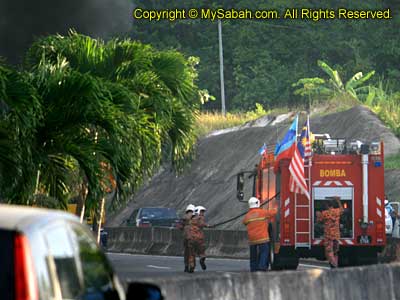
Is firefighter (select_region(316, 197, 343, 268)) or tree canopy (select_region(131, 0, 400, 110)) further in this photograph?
tree canopy (select_region(131, 0, 400, 110))

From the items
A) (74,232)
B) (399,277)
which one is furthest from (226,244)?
(74,232)

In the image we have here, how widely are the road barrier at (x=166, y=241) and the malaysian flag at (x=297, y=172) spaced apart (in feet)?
34.0

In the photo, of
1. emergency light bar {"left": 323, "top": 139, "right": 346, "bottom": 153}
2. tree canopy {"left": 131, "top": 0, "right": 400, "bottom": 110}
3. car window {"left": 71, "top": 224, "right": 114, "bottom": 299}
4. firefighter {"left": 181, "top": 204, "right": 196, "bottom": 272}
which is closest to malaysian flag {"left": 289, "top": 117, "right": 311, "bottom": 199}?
emergency light bar {"left": 323, "top": 139, "right": 346, "bottom": 153}

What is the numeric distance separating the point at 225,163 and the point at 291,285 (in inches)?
2209

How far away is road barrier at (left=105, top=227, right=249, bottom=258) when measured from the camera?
41219 mm

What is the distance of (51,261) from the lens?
534cm

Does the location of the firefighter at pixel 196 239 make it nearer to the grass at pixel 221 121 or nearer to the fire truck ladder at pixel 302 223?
the fire truck ladder at pixel 302 223

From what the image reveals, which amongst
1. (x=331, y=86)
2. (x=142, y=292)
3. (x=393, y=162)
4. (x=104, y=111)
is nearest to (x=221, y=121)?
(x=331, y=86)

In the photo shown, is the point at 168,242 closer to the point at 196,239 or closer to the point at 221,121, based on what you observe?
the point at 196,239

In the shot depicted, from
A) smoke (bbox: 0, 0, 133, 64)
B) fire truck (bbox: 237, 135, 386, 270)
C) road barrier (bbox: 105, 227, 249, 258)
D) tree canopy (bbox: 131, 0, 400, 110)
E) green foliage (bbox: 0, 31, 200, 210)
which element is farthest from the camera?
tree canopy (bbox: 131, 0, 400, 110)

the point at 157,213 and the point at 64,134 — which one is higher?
the point at 157,213

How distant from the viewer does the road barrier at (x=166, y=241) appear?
41.2m

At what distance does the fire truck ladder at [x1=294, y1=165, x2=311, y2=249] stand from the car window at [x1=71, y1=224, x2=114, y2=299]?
24.3 metres

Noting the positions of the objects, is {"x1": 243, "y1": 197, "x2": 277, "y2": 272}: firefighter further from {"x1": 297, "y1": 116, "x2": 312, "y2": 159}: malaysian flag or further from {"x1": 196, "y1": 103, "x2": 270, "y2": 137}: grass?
{"x1": 196, "y1": 103, "x2": 270, "y2": 137}: grass
